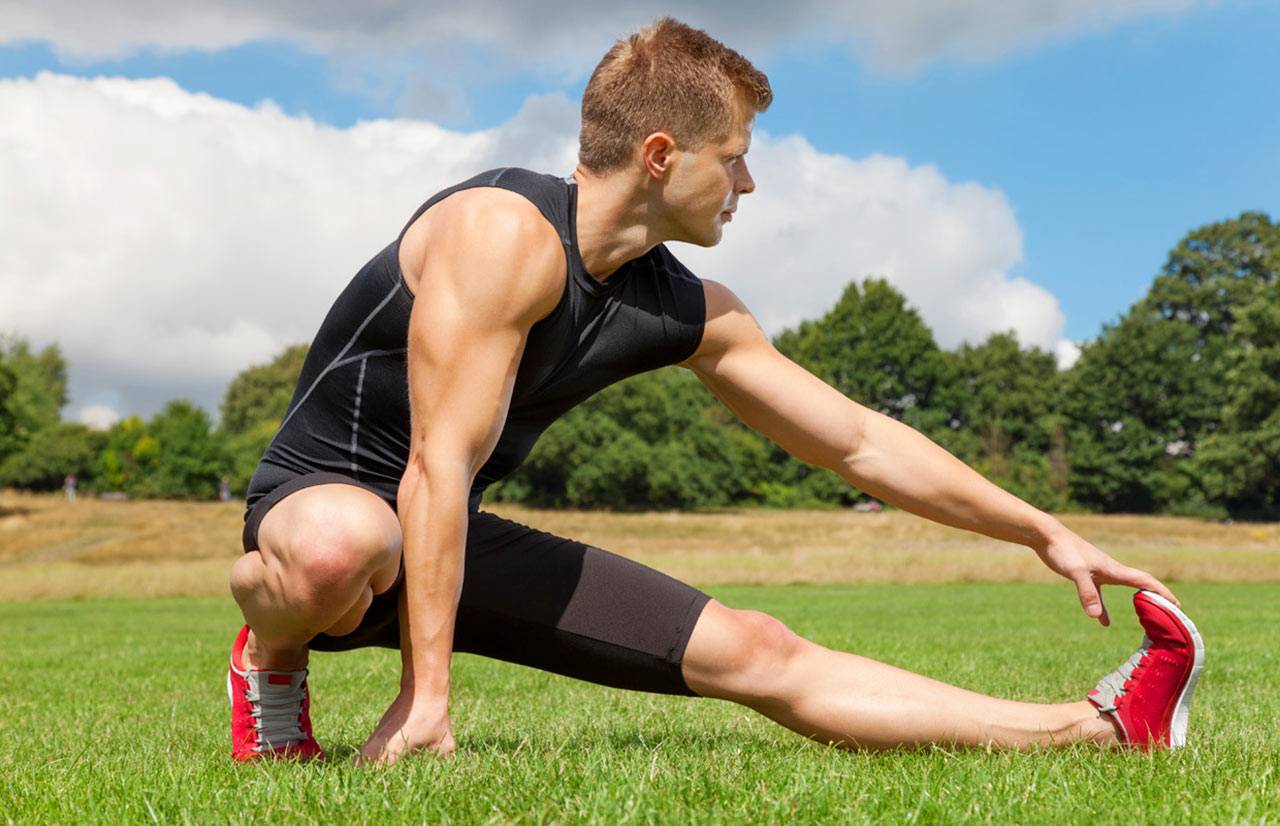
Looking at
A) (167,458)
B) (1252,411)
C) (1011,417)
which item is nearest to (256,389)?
(167,458)

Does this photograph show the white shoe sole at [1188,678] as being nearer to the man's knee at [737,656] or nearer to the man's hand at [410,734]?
the man's knee at [737,656]

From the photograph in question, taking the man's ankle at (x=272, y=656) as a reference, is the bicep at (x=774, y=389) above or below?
above

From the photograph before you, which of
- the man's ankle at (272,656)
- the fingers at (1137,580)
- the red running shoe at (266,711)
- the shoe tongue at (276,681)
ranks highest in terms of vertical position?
the fingers at (1137,580)

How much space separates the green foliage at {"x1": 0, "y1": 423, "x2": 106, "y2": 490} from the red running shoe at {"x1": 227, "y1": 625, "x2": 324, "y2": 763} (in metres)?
85.8

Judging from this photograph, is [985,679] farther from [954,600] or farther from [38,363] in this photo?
[38,363]

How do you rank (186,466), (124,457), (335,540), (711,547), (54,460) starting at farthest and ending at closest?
(124,457), (186,466), (54,460), (711,547), (335,540)

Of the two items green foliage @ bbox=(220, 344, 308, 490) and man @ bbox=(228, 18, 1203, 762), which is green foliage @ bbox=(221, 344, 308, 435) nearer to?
green foliage @ bbox=(220, 344, 308, 490)

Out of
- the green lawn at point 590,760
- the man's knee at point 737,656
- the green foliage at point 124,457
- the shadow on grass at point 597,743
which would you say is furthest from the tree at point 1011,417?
the man's knee at point 737,656

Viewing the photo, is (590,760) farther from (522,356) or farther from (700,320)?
(700,320)

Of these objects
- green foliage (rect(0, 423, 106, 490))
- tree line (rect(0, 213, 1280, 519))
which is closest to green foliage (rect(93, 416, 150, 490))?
green foliage (rect(0, 423, 106, 490))

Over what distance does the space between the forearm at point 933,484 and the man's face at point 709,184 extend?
99 cm

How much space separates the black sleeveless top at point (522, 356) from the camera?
3.39 m

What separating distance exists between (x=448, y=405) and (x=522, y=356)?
39 centimetres

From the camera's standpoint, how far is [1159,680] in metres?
3.52
